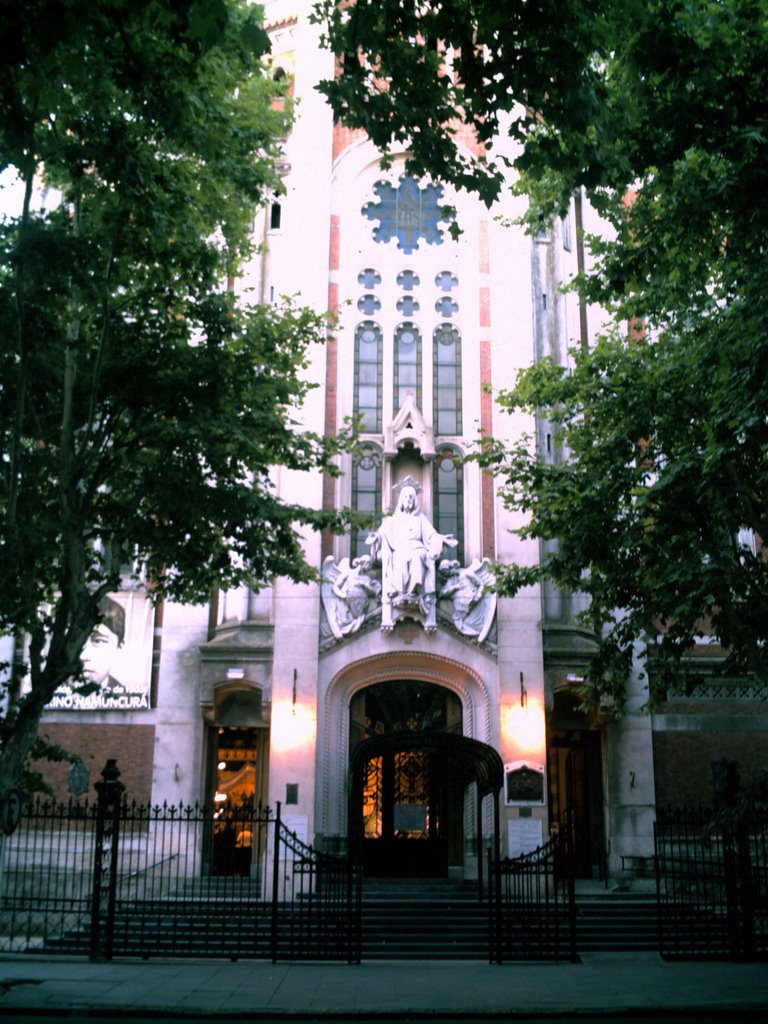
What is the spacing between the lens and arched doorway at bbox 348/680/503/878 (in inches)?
926

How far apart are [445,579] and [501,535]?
1794mm

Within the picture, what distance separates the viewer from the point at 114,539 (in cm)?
1709

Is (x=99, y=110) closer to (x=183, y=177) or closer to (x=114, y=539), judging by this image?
(x=183, y=177)

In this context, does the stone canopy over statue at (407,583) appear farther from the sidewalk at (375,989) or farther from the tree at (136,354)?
the sidewalk at (375,989)

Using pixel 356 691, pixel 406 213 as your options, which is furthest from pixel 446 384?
pixel 356 691

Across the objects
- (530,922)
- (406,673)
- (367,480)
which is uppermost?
(367,480)

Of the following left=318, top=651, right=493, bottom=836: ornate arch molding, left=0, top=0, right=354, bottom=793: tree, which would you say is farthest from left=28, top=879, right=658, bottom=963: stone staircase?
left=0, top=0, right=354, bottom=793: tree

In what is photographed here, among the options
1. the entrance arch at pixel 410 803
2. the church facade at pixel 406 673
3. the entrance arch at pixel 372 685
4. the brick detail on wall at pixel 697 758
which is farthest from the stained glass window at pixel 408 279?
the brick detail on wall at pixel 697 758

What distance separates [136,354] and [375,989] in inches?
413

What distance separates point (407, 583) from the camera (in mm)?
23766

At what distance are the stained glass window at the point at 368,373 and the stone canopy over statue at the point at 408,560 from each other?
2.77 meters

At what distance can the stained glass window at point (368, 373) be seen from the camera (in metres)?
26.5

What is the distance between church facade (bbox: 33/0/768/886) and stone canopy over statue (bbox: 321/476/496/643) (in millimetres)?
49

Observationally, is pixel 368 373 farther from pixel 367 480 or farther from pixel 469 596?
pixel 469 596
